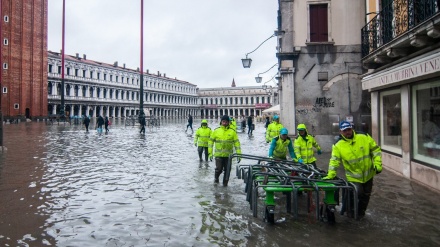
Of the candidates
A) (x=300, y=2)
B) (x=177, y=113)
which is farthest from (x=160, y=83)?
(x=300, y=2)

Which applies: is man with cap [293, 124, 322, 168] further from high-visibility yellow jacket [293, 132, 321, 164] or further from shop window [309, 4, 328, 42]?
shop window [309, 4, 328, 42]

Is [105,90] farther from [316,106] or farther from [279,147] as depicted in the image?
[279,147]

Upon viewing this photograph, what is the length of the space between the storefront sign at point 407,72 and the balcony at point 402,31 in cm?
32

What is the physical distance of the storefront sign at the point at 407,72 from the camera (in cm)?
716

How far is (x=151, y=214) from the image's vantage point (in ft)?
20.0

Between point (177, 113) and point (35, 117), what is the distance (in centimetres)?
7023

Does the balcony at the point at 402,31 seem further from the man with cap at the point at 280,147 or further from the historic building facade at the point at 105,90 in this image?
the historic building facade at the point at 105,90

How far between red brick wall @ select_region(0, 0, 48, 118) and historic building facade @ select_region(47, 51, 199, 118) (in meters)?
13.3

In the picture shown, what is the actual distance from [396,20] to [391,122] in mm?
3087

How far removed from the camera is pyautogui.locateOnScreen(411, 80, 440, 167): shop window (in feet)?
26.2

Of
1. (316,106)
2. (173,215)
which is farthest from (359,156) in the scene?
(316,106)

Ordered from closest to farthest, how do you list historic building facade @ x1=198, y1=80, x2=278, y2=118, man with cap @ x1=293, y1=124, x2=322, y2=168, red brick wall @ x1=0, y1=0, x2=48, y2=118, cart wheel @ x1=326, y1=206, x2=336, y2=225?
1. cart wheel @ x1=326, y1=206, x2=336, y2=225
2. man with cap @ x1=293, y1=124, x2=322, y2=168
3. red brick wall @ x1=0, y1=0, x2=48, y2=118
4. historic building facade @ x1=198, y1=80, x2=278, y2=118

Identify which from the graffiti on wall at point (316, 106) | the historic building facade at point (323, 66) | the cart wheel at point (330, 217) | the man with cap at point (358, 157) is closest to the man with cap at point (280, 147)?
the man with cap at point (358, 157)

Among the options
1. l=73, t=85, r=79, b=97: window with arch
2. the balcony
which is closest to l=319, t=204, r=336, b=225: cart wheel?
the balcony
